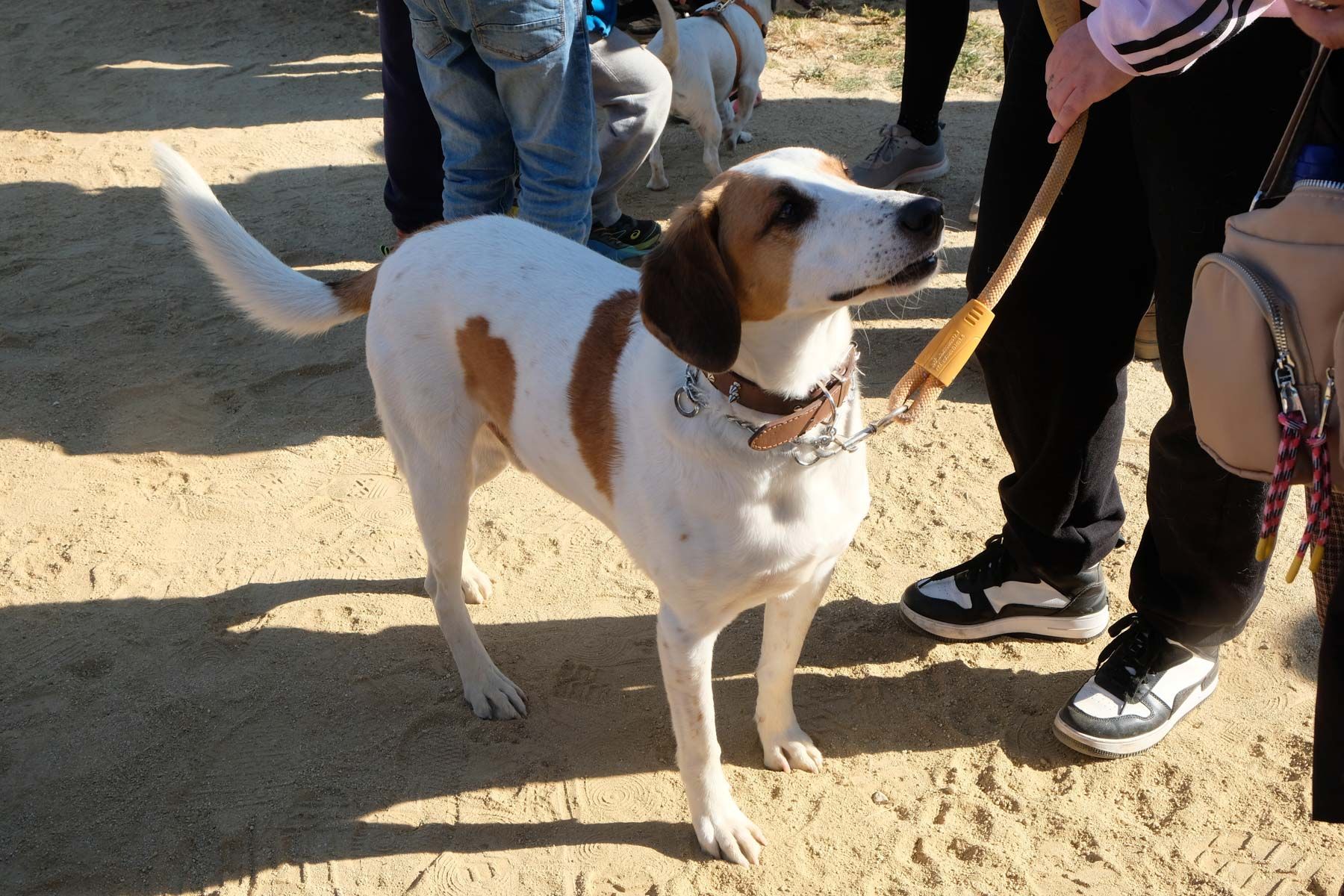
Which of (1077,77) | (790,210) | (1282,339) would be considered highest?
(1077,77)

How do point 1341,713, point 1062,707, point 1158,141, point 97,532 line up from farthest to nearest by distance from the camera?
point 97,532, point 1062,707, point 1158,141, point 1341,713

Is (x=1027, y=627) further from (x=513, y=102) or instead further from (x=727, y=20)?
(x=727, y=20)

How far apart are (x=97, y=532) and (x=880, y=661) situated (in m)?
2.62

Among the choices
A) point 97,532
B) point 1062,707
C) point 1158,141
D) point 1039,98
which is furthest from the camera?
point 97,532

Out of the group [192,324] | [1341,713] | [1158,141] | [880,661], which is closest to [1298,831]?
[880,661]

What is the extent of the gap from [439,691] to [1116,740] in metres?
1.79

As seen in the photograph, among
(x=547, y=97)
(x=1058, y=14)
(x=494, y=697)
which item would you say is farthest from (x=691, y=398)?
(x=547, y=97)

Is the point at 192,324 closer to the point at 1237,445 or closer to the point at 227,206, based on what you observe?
the point at 227,206

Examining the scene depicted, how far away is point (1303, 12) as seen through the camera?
138 centimetres

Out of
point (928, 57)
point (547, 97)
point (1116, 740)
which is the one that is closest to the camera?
point (1116, 740)

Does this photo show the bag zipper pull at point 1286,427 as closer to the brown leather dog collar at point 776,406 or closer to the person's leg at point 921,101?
the brown leather dog collar at point 776,406

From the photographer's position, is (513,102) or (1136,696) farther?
(513,102)

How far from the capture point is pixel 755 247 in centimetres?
186

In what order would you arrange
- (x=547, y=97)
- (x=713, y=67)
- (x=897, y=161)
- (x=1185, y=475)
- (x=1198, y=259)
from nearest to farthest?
(x=1198, y=259) → (x=1185, y=475) → (x=547, y=97) → (x=897, y=161) → (x=713, y=67)
